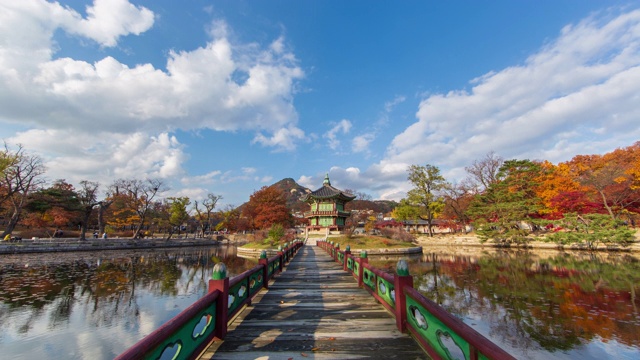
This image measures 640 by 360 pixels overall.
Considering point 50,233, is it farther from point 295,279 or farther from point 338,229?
point 295,279

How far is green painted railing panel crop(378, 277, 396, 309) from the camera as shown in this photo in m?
5.05

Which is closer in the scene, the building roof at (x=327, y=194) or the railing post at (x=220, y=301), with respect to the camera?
the railing post at (x=220, y=301)

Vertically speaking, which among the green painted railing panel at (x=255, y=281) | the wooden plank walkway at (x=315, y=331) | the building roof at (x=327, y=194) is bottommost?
the wooden plank walkway at (x=315, y=331)

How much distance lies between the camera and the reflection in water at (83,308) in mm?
6180

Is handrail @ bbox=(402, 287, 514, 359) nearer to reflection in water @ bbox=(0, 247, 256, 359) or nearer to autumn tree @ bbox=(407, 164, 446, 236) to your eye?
reflection in water @ bbox=(0, 247, 256, 359)

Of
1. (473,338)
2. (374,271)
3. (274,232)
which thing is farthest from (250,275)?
(274,232)

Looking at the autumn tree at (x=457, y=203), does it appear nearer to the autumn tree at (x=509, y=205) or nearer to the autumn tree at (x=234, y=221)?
the autumn tree at (x=509, y=205)

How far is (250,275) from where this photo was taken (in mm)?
6070

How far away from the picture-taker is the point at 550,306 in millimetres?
8773

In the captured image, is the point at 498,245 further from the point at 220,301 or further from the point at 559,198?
the point at 220,301

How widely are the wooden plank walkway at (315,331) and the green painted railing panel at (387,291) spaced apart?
8.5 inches

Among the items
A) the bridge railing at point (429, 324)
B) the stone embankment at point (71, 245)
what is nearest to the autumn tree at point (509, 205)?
the bridge railing at point (429, 324)

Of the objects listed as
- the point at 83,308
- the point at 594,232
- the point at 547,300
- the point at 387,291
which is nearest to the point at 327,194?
the point at 594,232

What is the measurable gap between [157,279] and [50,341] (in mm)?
8304
